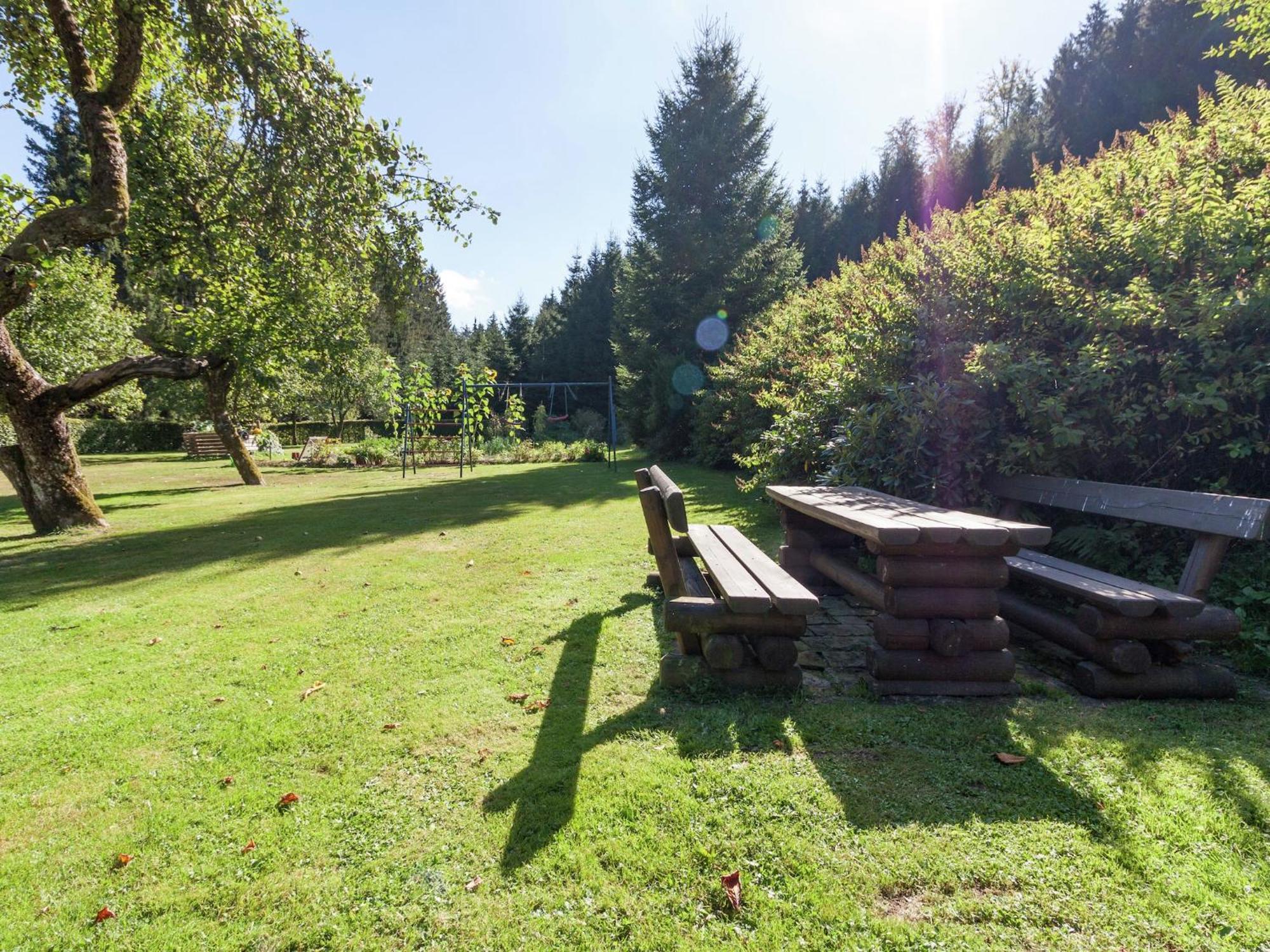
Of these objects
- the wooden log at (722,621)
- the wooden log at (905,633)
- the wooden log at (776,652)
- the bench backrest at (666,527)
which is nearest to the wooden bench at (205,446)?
the bench backrest at (666,527)

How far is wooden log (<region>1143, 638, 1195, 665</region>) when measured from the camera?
298 cm

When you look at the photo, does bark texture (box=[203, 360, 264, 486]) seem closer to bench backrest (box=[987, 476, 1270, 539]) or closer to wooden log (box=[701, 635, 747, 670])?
wooden log (box=[701, 635, 747, 670])

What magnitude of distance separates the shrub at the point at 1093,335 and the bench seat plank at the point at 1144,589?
1258 millimetres

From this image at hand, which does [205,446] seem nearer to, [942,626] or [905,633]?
[905,633]

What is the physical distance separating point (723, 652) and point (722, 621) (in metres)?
0.18

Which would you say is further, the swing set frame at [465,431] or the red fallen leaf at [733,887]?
the swing set frame at [465,431]

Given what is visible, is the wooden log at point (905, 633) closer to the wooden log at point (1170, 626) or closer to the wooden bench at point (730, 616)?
the wooden bench at point (730, 616)

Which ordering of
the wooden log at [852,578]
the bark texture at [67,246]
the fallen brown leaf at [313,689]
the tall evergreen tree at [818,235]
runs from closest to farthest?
the fallen brown leaf at [313,689]
the wooden log at [852,578]
the bark texture at [67,246]
the tall evergreen tree at [818,235]

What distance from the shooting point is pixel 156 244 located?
31.6 feet

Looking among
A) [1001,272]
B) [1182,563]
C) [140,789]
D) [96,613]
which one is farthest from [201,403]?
[1182,563]

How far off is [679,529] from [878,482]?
11.1 ft

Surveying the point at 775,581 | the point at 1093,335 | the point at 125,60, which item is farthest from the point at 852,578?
the point at 125,60

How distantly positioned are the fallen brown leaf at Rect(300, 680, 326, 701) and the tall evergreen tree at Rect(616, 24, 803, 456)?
16.5 metres

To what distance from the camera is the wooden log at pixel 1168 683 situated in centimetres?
293
